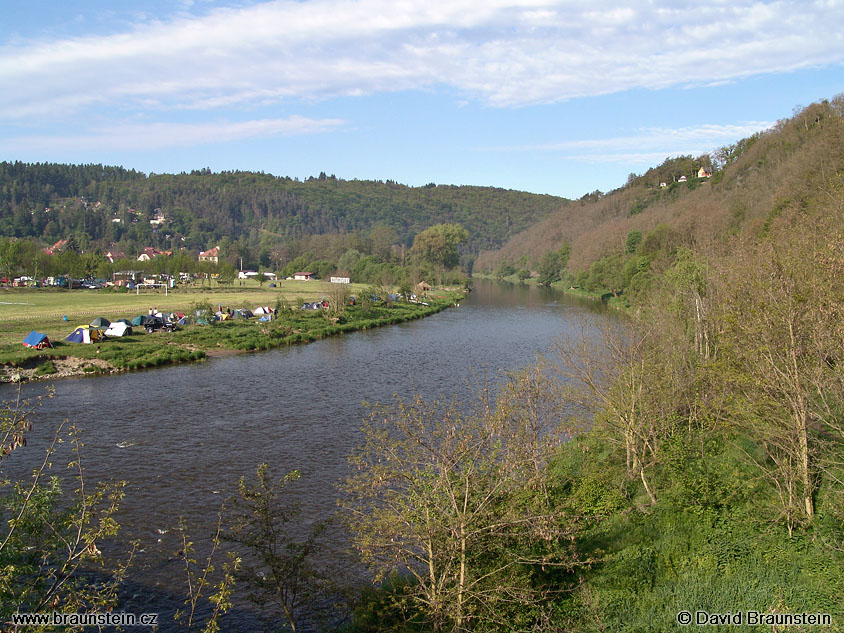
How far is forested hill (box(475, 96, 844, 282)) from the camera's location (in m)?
38.2

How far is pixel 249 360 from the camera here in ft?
129

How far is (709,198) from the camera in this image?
74.3 m

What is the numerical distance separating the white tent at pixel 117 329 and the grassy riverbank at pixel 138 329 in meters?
0.55

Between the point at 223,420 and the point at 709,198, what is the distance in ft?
224

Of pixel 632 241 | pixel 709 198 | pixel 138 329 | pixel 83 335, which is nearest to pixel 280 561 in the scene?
pixel 83 335

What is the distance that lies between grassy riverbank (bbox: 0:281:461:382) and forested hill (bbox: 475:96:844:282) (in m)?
26.6

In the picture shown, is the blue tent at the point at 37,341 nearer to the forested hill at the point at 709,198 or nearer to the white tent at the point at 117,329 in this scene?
the white tent at the point at 117,329

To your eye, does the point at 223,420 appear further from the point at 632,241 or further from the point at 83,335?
the point at 632,241

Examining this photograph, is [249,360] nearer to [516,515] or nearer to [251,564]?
[251,564]

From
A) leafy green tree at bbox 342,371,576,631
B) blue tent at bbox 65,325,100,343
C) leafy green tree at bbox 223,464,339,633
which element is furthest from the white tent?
leafy green tree at bbox 342,371,576,631

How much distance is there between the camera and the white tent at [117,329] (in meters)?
41.2

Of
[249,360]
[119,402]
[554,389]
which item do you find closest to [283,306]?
[249,360]

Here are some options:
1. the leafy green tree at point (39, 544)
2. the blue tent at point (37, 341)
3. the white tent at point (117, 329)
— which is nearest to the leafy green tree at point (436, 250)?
the white tent at point (117, 329)

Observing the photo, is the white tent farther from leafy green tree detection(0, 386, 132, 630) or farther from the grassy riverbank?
leafy green tree detection(0, 386, 132, 630)
